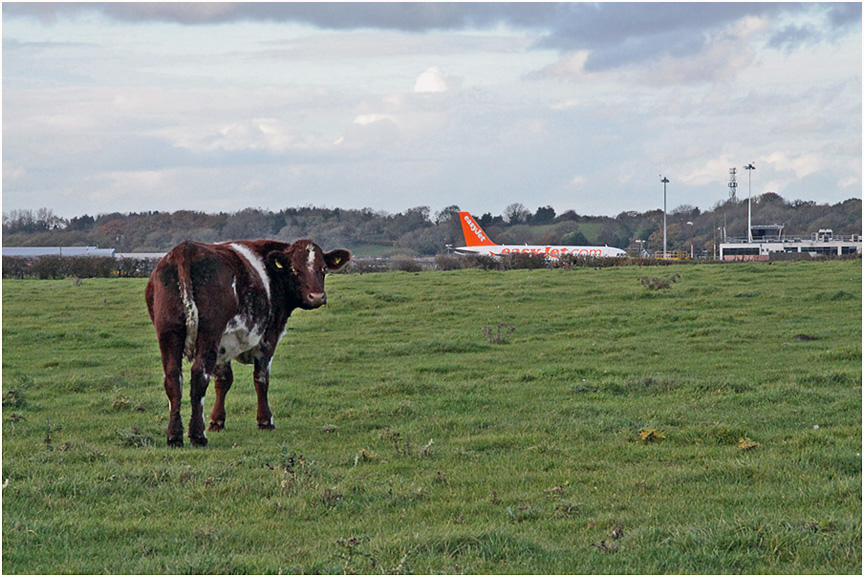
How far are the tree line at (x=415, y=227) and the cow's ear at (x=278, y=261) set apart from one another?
2361 inches

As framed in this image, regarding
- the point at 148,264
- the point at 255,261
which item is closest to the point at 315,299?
the point at 255,261

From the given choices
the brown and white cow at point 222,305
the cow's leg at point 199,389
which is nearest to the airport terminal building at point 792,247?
the brown and white cow at point 222,305

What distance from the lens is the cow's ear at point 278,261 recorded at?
1002 centimetres

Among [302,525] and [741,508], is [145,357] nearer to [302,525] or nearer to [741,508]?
[302,525]

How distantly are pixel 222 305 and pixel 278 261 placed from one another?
1.38 meters

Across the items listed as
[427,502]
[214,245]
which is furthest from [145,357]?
[427,502]

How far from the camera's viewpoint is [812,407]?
34.0 feet

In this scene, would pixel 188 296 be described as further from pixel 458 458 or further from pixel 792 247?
pixel 792 247

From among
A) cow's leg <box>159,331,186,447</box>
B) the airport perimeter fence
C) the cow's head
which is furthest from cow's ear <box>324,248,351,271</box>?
the airport perimeter fence

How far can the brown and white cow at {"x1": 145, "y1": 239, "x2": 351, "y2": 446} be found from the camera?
859 cm

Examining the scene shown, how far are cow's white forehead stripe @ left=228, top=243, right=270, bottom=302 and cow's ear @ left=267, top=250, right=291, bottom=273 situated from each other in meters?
0.11

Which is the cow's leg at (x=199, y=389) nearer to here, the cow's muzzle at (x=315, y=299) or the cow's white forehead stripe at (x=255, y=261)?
the cow's white forehead stripe at (x=255, y=261)

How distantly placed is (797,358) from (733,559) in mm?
11010

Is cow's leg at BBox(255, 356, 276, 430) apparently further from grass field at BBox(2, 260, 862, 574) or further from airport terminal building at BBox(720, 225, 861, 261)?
airport terminal building at BBox(720, 225, 861, 261)
